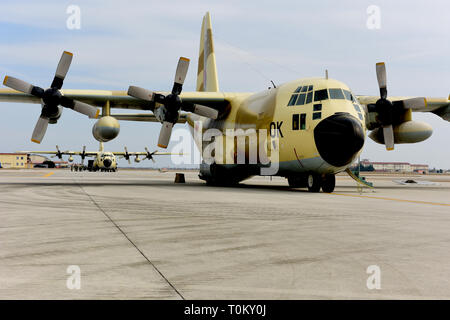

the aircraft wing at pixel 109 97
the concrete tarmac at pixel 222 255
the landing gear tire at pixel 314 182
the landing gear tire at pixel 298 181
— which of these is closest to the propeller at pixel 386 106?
the landing gear tire at pixel 298 181

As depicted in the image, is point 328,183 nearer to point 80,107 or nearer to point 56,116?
point 80,107

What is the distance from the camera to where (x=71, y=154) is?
84.5 m

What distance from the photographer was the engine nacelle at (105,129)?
73.0ft

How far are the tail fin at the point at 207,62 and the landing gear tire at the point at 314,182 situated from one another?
1411 cm

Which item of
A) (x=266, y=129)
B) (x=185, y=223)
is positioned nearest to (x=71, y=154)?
(x=266, y=129)

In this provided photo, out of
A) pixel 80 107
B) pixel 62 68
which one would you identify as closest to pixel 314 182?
pixel 80 107

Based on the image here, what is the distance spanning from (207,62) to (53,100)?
13666 millimetres

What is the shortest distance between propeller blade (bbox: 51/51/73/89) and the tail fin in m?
11.4

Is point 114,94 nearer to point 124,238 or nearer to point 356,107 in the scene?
point 356,107

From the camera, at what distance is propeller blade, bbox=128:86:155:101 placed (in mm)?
21781

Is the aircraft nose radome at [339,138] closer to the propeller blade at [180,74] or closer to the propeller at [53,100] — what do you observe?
the propeller blade at [180,74]

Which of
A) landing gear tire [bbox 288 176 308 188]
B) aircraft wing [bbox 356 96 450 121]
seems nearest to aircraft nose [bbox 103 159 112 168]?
aircraft wing [bbox 356 96 450 121]

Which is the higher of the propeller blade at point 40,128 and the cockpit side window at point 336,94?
the cockpit side window at point 336,94
